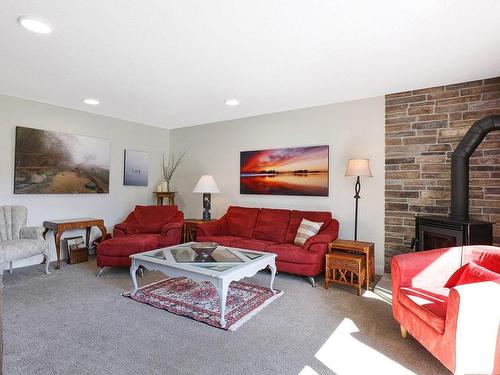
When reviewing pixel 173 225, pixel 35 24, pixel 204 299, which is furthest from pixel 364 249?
pixel 35 24

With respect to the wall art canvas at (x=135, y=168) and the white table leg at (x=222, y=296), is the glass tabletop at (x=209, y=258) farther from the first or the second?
the wall art canvas at (x=135, y=168)

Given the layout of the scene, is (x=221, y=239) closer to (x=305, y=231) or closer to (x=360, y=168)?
(x=305, y=231)

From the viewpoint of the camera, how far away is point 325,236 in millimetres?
3646

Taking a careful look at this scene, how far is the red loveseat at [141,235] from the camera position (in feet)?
12.5

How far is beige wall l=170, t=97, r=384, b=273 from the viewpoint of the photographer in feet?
12.9

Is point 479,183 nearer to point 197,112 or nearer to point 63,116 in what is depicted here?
point 197,112

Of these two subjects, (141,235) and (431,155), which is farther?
(141,235)

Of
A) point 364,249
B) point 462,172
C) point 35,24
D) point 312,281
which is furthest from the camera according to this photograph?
point 312,281

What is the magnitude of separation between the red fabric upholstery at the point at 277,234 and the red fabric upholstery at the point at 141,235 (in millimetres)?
428

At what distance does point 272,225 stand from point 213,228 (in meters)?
0.92

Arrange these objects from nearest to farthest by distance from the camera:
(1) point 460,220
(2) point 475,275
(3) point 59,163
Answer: (2) point 475,275 < (1) point 460,220 < (3) point 59,163

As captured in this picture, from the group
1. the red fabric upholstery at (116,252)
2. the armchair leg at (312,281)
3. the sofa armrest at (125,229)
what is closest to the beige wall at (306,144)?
the armchair leg at (312,281)

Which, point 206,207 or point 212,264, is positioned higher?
point 206,207

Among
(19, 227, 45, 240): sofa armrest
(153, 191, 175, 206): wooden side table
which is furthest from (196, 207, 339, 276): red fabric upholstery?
(19, 227, 45, 240): sofa armrest
